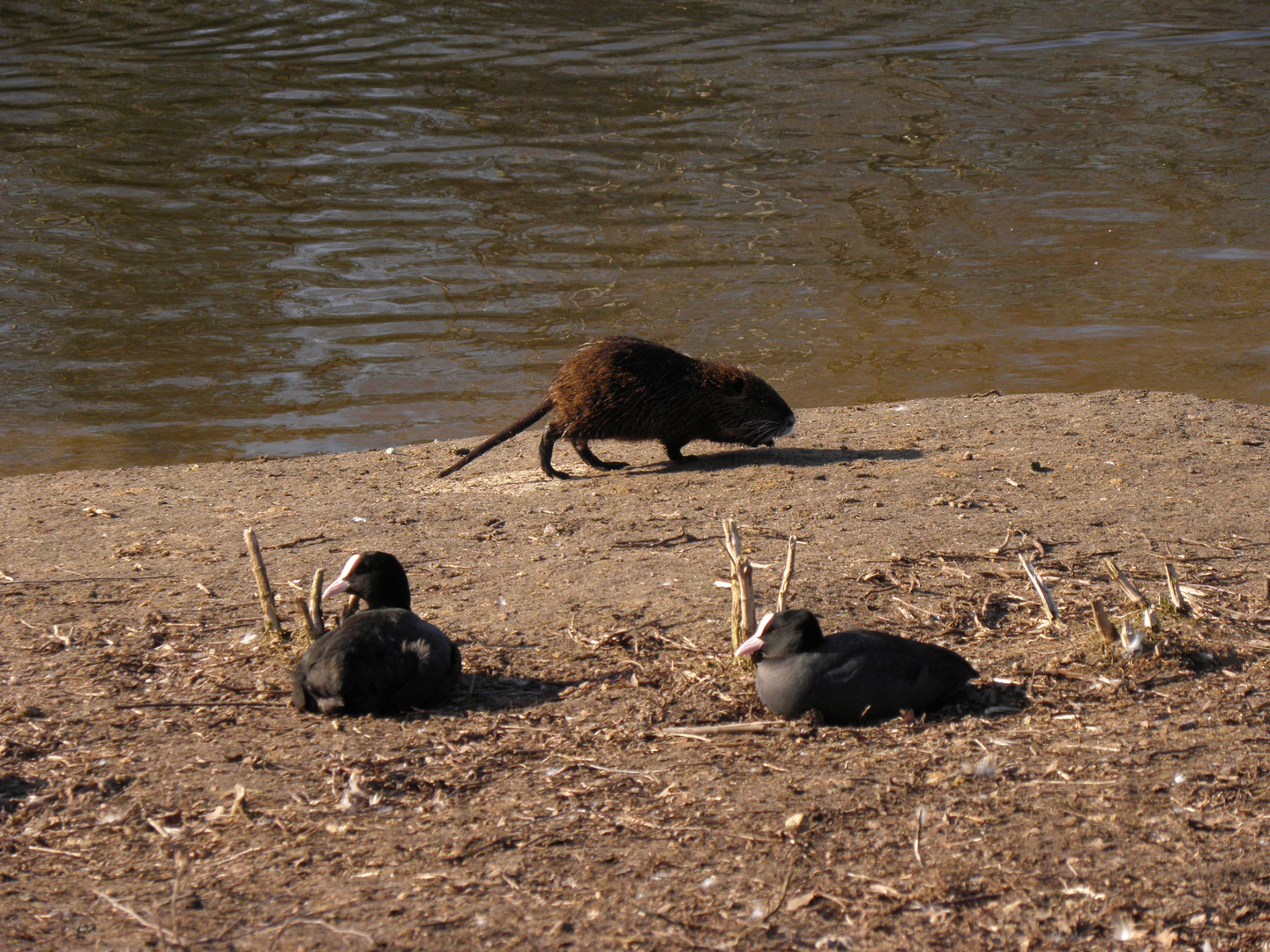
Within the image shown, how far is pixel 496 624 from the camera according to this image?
4.43 meters

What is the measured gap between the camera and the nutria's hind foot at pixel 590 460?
22.5 feet

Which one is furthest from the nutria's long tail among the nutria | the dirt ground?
the dirt ground

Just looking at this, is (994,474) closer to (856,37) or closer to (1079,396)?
(1079,396)

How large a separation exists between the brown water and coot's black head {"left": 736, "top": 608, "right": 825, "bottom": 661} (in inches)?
210

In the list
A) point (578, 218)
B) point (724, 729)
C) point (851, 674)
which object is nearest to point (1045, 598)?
point (851, 674)

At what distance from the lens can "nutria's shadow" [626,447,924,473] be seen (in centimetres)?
667

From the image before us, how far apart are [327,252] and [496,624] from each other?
9069mm

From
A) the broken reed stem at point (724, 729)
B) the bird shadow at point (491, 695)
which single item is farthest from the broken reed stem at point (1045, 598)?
the bird shadow at point (491, 695)

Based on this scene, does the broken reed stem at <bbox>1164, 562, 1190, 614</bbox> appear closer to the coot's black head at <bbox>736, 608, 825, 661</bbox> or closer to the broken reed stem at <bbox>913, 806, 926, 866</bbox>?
the coot's black head at <bbox>736, 608, 825, 661</bbox>

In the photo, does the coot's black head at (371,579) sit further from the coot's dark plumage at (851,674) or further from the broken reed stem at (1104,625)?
the broken reed stem at (1104,625)

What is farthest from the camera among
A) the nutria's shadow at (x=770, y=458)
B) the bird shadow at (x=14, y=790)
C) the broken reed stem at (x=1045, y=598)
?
the nutria's shadow at (x=770, y=458)

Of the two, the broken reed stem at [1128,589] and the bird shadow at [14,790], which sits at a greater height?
the broken reed stem at [1128,589]

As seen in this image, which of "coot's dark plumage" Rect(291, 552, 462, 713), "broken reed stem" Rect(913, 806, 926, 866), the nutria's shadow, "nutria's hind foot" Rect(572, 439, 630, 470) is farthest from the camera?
"nutria's hind foot" Rect(572, 439, 630, 470)

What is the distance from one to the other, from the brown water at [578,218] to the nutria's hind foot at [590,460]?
6.52ft
